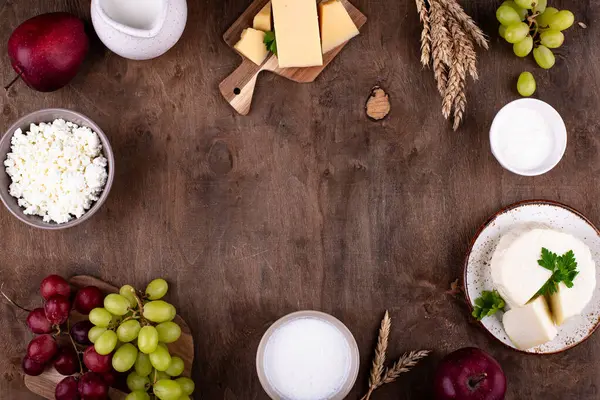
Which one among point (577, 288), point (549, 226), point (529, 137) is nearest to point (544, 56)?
point (529, 137)

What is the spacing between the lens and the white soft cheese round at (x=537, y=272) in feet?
3.78

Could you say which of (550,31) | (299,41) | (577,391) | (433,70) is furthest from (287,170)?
(577,391)

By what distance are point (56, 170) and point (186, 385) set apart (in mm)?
449

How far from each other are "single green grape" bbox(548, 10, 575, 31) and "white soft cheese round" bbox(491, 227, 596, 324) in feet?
1.26

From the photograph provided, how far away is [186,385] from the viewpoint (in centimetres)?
115

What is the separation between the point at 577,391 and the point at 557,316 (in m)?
0.19

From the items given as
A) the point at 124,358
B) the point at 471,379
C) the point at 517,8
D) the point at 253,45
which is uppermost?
the point at 517,8

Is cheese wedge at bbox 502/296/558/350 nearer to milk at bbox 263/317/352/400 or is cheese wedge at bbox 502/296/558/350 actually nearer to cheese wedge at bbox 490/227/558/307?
cheese wedge at bbox 490/227/558/307

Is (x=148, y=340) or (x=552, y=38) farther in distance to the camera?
(x=552, y=38)

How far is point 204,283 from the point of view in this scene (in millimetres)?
1238

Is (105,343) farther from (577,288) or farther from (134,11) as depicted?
(577,288)

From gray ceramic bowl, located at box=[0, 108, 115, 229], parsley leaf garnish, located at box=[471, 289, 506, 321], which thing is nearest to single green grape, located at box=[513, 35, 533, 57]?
parsley leaf garnish, located at box=[471, 289, 506, 321]

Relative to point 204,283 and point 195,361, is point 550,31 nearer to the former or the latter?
point 204,283

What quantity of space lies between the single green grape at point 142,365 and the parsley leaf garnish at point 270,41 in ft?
1.99
